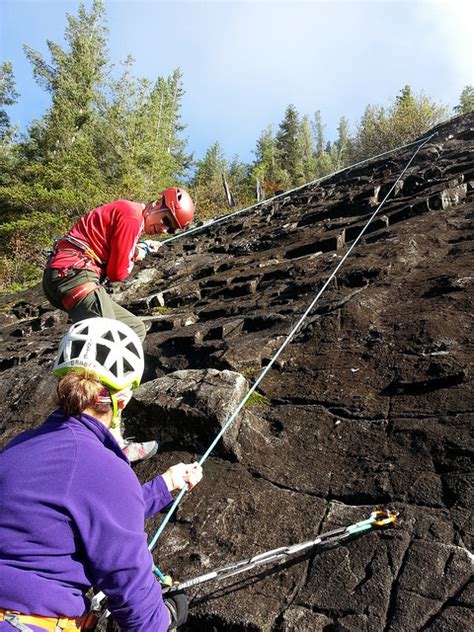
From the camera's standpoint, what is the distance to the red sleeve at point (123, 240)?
4742mm

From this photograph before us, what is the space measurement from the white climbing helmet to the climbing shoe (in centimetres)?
223

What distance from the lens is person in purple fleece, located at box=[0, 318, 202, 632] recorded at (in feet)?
5.77

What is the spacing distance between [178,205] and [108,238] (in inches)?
33.0

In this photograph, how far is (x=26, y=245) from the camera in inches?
1030

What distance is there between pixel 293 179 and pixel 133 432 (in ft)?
208

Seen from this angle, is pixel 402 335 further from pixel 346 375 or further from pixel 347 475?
pixel 347 475

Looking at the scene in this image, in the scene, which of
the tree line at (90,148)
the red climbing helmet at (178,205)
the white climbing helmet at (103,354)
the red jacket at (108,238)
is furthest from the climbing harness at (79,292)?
the tree line at (90,148)

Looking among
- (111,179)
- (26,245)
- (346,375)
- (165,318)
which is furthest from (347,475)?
(111,179)

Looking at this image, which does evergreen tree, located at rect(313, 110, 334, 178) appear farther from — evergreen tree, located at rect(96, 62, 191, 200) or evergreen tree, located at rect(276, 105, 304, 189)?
evergreen tree, located at rect(96, 62, 191, 200)

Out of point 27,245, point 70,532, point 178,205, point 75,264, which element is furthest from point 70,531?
point 27,245

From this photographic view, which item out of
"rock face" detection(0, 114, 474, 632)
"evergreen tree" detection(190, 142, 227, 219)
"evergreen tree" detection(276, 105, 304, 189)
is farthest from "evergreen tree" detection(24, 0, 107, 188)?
"evergreen tree" detection(276, 105, 304, 189)

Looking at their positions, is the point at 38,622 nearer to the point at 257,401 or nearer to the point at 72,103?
the point at 257,401

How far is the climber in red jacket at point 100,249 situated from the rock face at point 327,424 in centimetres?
125

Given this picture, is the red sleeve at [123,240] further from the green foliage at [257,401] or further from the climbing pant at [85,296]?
the green foliage at [257,401]
